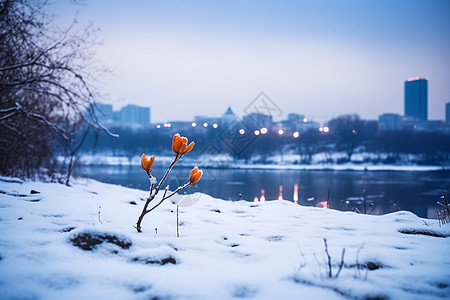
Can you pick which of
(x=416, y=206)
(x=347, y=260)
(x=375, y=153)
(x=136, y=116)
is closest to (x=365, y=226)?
(x=347, y=260)

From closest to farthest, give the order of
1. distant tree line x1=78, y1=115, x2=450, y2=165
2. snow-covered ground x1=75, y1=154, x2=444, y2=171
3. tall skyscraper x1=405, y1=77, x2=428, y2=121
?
1. snow-covered ground x1=75, y1=154, x2=444, y2=171
2. distant tree line x1=78, y1=115, x2=450, y2=165
3. tall skyscraper x1=405, y1=77, x2=428, y2=121

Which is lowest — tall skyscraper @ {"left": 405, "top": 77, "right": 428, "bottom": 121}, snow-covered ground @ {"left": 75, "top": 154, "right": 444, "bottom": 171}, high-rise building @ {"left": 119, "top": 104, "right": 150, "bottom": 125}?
snow-covered ground @ {"left": 75, "top": 154, "right": 444, "bottom": 171}

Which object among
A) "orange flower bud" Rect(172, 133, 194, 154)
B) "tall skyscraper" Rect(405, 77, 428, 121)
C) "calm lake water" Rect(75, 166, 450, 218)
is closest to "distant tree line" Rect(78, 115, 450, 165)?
"calm lake water" Rect(75, 166, 450, 218)

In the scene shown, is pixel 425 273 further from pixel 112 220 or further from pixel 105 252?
pixel 112 220

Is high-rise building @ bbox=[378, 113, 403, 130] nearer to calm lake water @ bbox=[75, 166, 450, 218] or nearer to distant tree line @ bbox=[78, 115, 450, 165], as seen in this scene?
distant tree line @ bbox=[78, 115, 450, 165]

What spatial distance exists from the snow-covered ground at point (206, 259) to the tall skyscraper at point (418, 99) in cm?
18509

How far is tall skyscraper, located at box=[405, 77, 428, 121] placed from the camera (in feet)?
530

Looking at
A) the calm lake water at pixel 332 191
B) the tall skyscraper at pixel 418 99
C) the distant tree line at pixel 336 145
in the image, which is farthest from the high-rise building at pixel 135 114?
the tall skyscraper at pixel 418 99

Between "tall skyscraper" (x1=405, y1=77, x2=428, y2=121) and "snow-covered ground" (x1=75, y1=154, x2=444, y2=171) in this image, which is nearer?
"snow-covered ground" (x1=75, y1=154, x2=444, y2=171)

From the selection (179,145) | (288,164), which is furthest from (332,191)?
(288,164)

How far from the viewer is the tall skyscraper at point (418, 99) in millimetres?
161587

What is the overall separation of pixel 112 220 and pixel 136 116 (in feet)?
532

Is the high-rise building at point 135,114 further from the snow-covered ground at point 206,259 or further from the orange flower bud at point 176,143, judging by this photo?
the orange flower bud at point 176,143

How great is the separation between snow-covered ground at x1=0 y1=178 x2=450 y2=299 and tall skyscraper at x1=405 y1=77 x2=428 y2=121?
185 m
